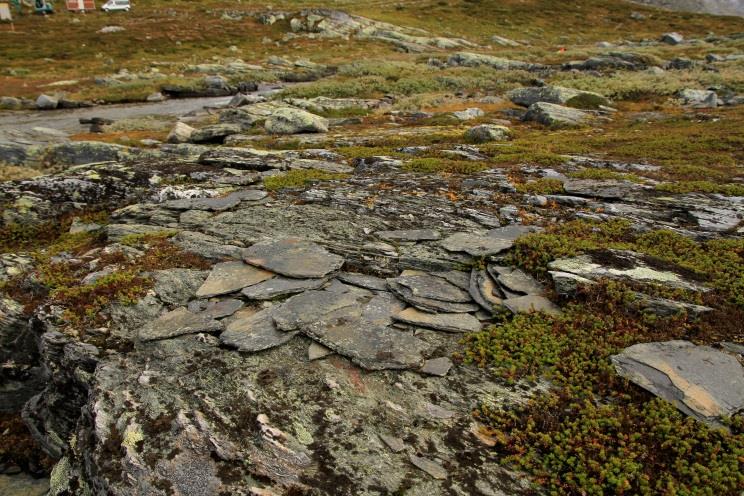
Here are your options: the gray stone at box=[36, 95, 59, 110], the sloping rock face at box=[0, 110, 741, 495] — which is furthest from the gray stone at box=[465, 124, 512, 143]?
the gray stone at box=[36, 95, 59, 110]

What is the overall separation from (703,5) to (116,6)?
571ft

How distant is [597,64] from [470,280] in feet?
211

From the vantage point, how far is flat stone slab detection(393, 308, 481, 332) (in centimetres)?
876

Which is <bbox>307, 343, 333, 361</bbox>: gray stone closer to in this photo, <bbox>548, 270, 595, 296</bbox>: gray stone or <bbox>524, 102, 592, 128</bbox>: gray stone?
<bbox>548, 270, 595, 296</bbox>: gray stone

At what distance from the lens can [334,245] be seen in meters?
11.6

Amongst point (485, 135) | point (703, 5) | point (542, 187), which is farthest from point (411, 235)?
point (703, 5)

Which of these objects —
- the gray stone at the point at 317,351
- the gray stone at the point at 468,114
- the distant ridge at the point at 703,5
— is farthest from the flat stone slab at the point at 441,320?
the distant ridge at the point at 703,5

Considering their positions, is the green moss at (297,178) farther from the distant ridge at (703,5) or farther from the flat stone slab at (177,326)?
the distant ridge at (703,5)

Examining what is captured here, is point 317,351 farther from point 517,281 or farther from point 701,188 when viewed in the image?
point 701,188

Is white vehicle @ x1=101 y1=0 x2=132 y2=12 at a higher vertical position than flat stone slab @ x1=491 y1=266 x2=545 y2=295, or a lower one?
higher

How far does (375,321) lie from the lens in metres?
8.79

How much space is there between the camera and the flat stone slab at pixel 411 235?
11953 mm

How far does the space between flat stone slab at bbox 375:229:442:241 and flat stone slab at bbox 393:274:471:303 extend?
185 cm

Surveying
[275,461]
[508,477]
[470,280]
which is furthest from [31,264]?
[508,477]
